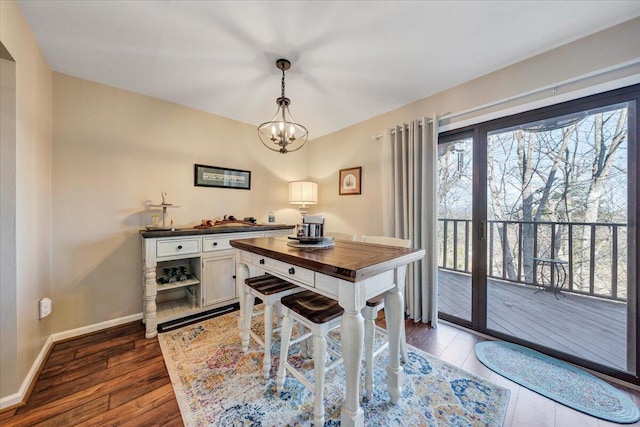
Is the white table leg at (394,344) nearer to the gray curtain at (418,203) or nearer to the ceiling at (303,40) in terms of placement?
the gray curtain at (418,203)

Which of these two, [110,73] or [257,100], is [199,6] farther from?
[110,73]

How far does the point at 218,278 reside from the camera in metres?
2.52

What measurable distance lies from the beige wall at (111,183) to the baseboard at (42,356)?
54 millimetres

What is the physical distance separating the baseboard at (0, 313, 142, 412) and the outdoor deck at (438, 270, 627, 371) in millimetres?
3413

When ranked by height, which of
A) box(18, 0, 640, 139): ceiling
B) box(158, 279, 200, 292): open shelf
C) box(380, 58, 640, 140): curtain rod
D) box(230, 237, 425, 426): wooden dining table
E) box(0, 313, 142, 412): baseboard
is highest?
box(18, 0, 640, 139): ceiling

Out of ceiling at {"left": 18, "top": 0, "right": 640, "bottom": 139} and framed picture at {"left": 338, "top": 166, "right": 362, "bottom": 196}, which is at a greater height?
ceiling at {"left": 18, "top": 0, "right": 640, "bottom": 139}

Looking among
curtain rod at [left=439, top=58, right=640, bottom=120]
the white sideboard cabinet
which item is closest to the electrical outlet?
the white sideboard cabinet

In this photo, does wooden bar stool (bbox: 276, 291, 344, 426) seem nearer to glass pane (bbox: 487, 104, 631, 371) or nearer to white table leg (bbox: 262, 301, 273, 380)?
white table leg (bbox: 262, 301, 273, 380)

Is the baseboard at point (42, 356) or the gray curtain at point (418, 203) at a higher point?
the gray curtain at point (418, 203)

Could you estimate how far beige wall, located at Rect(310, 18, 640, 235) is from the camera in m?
1.54

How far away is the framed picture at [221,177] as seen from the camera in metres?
2.82

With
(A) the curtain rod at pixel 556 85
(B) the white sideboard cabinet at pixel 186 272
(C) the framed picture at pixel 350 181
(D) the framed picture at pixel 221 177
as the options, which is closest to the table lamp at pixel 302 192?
(C) the framed picture at pixel 350 181

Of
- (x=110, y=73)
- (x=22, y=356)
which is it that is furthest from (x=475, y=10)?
(x=22, y=356)

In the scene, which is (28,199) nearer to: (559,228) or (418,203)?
(418,203)
